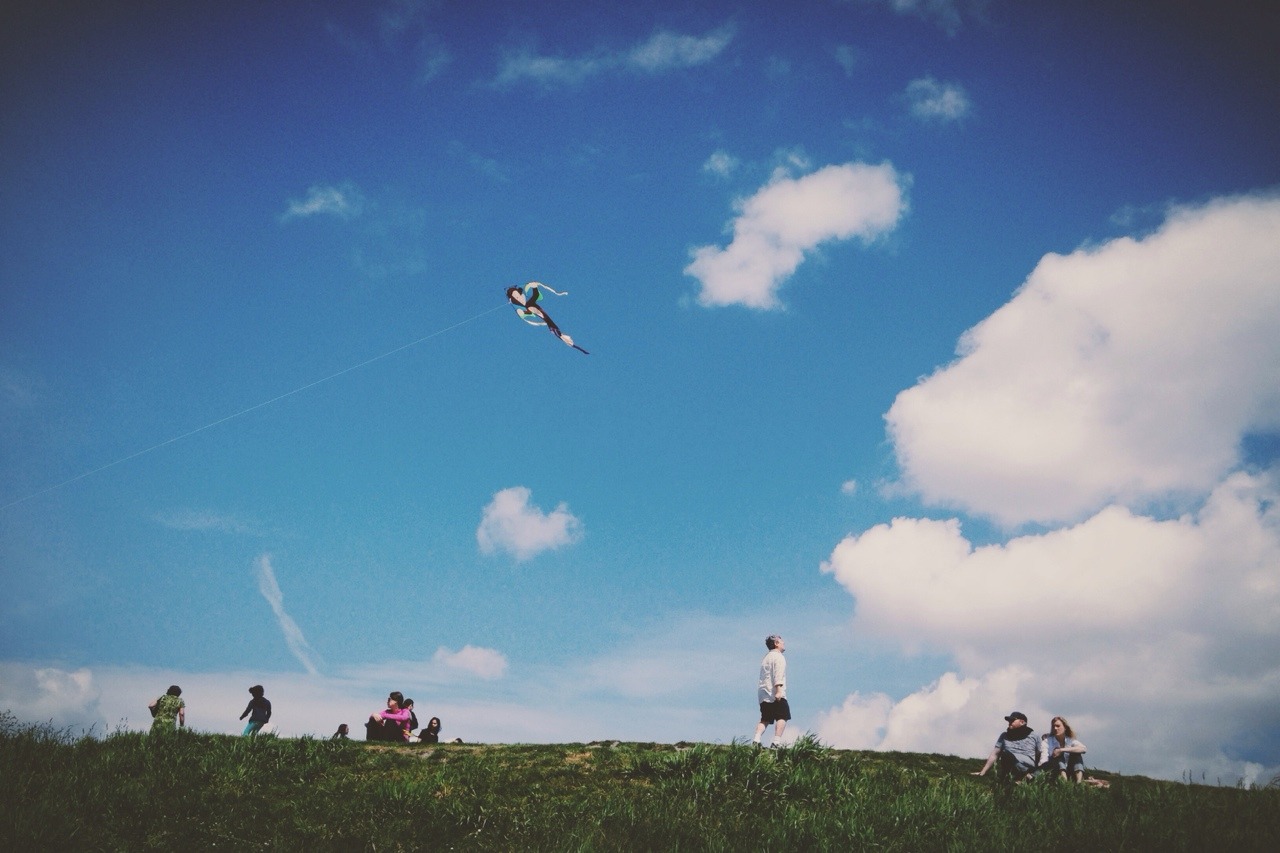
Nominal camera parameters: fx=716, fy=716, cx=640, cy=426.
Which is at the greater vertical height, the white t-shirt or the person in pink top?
the white t-shirt

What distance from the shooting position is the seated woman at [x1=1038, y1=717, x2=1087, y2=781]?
1086 centimetres

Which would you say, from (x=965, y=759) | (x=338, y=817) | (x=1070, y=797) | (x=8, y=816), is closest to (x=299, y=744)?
(x=338, y=817)

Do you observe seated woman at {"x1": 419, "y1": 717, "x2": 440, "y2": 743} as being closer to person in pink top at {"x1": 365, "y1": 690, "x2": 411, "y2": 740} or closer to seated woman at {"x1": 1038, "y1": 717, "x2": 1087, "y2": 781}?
person in pink top at {"x1": 365, "y1": 690, "x2": 411, "y2": 740}

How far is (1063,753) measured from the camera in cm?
1088

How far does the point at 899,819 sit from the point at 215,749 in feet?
32.9

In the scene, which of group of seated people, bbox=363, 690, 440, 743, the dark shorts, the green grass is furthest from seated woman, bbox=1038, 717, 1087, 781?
group of seated people, bbox=363, 690, 440, 743

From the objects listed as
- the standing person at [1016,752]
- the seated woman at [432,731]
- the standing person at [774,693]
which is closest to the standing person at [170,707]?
the seated woman at [432,731]

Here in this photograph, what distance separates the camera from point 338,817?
9125mm

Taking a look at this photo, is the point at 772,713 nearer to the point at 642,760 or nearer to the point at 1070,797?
the point at 642,760

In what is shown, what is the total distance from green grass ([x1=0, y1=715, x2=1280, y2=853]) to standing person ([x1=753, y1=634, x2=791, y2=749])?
0.51 metres

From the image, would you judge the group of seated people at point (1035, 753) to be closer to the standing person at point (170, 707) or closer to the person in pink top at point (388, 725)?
the person in pink top at point (388, 725)

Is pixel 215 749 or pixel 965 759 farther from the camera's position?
→ pixel 965 759

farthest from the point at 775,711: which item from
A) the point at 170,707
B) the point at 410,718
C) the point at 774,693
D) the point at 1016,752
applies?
the point at 170,707

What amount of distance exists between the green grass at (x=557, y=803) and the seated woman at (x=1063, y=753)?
101 cm
